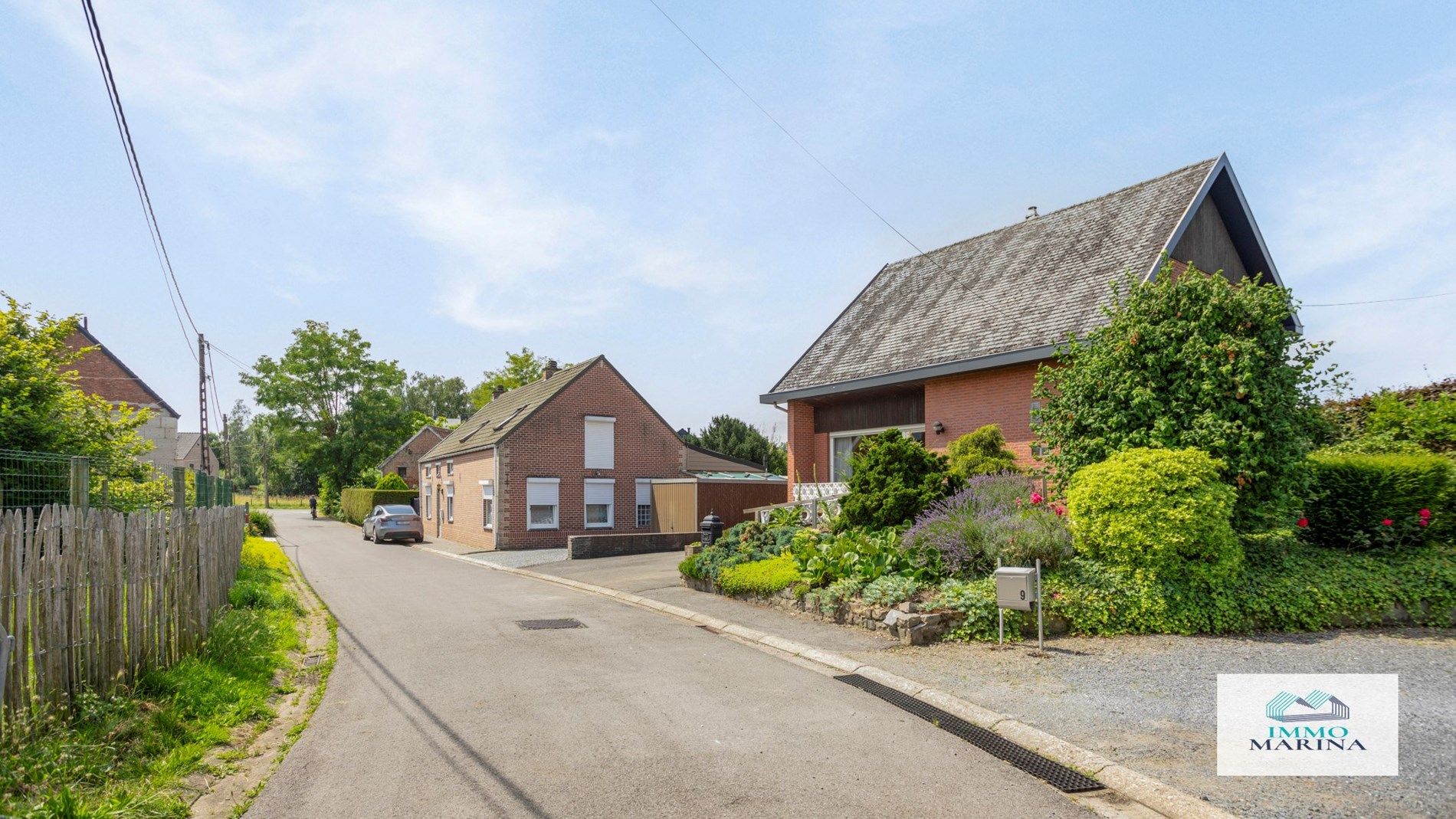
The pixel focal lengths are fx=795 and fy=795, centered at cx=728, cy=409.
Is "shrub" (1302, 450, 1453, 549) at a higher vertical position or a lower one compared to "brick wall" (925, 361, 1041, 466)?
lower

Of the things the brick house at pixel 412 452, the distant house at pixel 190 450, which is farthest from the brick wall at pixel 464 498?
the distant house at pixel 190 450

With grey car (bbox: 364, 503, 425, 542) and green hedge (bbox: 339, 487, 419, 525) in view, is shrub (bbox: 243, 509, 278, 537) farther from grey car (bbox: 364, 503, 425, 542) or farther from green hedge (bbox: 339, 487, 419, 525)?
green hedge (bbox: 339, 487, 419, 525)

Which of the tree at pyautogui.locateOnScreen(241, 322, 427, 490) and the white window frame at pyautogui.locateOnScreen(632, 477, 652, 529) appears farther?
the tree at pyautogui.locateOnScreen(241, 322, 427, 490)

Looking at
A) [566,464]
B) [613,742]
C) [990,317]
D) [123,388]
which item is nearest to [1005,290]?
[990,317]

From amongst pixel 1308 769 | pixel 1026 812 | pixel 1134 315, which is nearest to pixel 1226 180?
pixel 1134 315

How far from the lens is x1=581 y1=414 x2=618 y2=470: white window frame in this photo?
28.8 m

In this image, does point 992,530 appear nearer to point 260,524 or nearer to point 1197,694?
point 1197,694

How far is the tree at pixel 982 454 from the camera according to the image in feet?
43.0

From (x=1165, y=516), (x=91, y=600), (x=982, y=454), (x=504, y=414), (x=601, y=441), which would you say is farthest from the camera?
(x=504, y=414)

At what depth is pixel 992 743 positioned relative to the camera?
5.55 meters

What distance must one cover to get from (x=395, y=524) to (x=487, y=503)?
17.3 ft

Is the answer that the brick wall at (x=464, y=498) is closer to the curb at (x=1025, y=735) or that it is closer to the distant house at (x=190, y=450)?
the curb at (x=1025, y=735)

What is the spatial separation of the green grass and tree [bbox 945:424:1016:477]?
400 inches

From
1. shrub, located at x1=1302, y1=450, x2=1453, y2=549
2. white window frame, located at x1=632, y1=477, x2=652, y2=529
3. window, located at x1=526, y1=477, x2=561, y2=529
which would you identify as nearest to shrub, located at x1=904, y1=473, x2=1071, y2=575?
shrub, located at x1=1302, y1=450, x2=1453, y2=549
